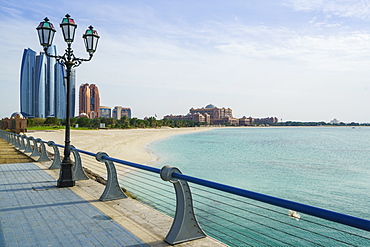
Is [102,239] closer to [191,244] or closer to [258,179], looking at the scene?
[191,244]

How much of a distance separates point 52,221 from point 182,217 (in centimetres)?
237

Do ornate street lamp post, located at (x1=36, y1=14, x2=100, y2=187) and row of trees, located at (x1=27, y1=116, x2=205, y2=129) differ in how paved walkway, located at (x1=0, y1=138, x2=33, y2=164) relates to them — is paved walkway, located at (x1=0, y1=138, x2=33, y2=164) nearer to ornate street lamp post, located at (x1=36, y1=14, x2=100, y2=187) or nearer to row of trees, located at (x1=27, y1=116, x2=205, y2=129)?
ornate street lamp post, located at (x1=36, y1=14, x2=100, y2=187)

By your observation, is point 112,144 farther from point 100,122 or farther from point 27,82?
point 27,82

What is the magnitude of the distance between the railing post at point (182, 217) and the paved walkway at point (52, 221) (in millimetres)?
450

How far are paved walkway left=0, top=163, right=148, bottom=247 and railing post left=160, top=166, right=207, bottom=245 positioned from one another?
1.48 ft

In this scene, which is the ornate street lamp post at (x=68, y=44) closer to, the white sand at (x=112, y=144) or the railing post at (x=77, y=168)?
the railing post at (x=77, y=168)

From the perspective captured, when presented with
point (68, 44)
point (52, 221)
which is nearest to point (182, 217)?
point (52, 221)

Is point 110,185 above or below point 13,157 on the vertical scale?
above

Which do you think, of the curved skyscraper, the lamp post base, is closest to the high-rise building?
the curved skyscraper

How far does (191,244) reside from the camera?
13.2 feet

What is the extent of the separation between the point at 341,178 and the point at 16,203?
2210 centimetres

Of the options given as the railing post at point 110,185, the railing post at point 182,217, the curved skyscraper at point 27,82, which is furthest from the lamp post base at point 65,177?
the curved skyscraper at point 27,82

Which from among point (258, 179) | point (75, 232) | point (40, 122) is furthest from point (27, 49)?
point (75, 232)

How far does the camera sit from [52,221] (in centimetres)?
504
